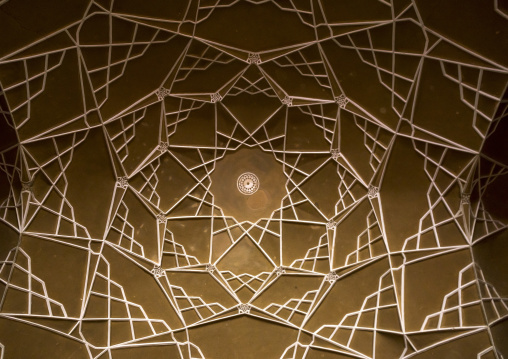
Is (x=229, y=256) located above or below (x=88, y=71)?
below

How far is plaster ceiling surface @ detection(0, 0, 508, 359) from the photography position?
13.8 metres

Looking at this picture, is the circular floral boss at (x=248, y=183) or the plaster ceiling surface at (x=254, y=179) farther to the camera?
the circular floral boss at (x=248, y=183)

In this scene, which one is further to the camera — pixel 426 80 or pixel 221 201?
pixel 221 201

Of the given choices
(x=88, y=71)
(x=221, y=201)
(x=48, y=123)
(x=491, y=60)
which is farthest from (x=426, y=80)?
(x=48, y=123)

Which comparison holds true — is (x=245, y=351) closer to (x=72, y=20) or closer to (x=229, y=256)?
(x=229, y=256)

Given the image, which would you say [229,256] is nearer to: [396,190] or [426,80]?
[396,190]

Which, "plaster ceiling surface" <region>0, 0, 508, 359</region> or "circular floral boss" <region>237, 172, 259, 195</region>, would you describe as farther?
"circular floral boss" <region>237, 172, 259, 195</region>

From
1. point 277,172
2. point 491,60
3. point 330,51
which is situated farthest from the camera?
point 277,172

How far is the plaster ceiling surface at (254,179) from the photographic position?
13797 mm

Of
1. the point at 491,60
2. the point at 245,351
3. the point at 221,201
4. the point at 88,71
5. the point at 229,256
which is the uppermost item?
the point at 88,71

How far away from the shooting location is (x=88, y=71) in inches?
565

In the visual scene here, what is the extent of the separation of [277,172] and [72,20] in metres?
6.80

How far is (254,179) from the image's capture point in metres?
17.1

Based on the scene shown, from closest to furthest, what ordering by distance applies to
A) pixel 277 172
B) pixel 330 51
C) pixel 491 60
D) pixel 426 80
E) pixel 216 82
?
1. pixel 491 60
2. pixel 426 80
3. pixel 330 51
4. pixel 216 82
5. pixel 277 172
